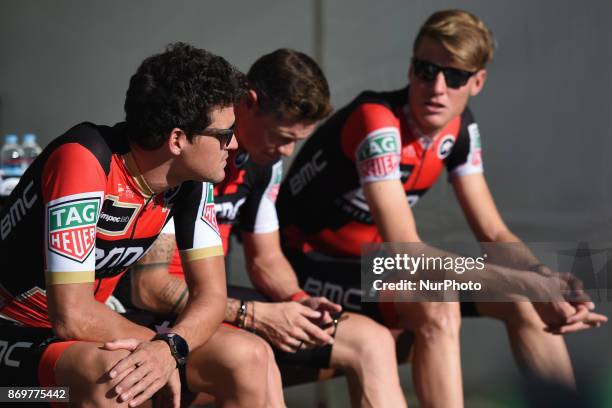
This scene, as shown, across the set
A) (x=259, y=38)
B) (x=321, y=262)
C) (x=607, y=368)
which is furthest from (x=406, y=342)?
(x=259, y=38)

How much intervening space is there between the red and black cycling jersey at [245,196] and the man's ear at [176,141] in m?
0.64

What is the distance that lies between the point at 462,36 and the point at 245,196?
898 mm

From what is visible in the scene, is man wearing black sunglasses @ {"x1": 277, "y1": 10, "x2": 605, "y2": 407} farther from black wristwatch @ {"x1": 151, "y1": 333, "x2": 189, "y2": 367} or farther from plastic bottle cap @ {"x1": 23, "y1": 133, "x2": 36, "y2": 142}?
plastic bottle cap @ {"x1": 23, "y1": 133, "x2": 36, "y2": 142}

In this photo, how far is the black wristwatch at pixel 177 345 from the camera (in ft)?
6.03

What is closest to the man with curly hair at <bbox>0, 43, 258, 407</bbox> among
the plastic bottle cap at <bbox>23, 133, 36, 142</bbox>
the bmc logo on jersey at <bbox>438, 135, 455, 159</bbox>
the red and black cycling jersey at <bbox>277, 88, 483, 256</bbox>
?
the red and black cycling jersey at <bbox>277, 88, 483, 256</bbox>

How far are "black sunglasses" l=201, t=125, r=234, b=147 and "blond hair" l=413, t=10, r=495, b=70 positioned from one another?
110cm

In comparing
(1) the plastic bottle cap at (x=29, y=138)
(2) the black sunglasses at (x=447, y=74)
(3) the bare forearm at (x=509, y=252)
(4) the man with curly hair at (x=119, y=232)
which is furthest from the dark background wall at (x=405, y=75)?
(4) the man with curly hair at (x=119, y=232)

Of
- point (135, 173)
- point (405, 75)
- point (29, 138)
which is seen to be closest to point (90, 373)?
point (135, 173)

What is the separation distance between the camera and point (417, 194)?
9.99 ft

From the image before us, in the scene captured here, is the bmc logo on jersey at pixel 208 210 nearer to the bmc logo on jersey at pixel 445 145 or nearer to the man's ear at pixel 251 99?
the man's ear at pixel 251 99

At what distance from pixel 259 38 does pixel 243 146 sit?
1.24 meters

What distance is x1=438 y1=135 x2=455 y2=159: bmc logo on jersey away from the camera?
2.93 meters

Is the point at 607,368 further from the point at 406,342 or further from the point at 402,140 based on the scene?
the point at 402,140

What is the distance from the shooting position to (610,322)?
3516mm
